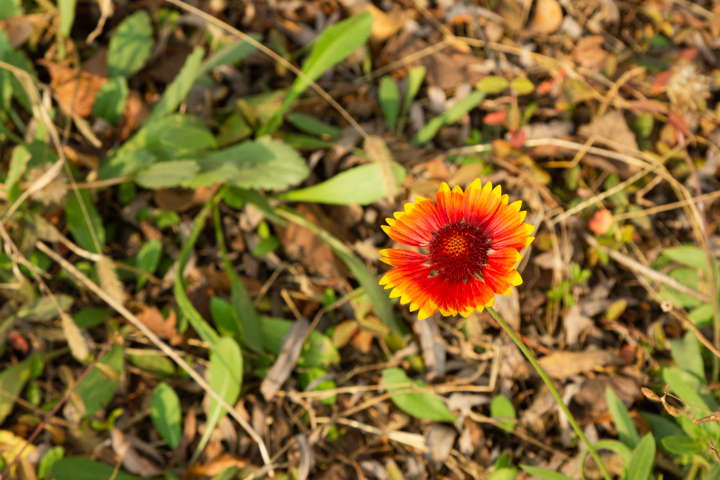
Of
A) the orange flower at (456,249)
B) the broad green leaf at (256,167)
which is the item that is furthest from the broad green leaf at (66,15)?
the orange flower at (456,249)

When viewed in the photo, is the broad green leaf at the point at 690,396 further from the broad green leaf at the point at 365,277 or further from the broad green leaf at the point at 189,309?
the broad green leaf at the point at 189,309

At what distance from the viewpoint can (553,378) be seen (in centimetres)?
209

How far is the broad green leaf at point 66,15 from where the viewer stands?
2318mm

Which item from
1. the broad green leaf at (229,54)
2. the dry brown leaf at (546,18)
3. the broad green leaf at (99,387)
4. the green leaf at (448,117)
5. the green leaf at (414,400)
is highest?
the dry brown leaf at (546,18)

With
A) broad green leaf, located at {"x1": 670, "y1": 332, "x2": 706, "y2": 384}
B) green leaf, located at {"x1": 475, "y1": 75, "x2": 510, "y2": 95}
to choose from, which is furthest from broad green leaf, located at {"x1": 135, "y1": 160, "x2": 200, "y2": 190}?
broad green leaf, located at {"x1": 670, "y1": 332, "x2": 706, "y2": 384}

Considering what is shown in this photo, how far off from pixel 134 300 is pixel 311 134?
114 centimetres

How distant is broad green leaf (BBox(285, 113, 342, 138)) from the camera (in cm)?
234

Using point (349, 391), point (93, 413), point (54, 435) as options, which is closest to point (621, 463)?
A: point (349, 391)

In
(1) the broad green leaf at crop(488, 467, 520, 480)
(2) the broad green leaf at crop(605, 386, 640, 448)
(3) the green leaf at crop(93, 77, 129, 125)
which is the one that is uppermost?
(3) the green leaf at crop(93, 77, 129, 125)

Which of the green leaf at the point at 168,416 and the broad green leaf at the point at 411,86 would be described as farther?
the broad green leaf at the point at 411,86

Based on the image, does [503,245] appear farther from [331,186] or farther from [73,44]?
[73,44]

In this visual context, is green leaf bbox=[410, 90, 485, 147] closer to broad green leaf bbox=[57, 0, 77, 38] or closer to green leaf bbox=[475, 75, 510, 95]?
green leaf bbox=[475, 75, 510, 95]

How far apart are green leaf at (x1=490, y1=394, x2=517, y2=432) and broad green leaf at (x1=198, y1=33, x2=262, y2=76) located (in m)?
1.89

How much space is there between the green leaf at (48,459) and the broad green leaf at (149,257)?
0.71 metres
